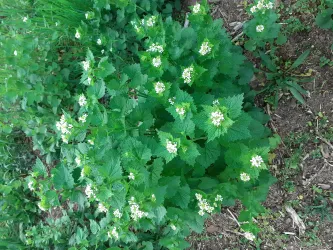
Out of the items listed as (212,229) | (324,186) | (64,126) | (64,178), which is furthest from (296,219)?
(64,126)

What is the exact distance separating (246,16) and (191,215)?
1.97m

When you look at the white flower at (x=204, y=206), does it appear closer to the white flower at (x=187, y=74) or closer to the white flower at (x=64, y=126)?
Answer: the white flower at (x=187, y=74)

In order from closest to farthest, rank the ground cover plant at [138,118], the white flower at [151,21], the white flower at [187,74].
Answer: the ground cover plant at [138,118] → the white flower at [187,74] → the white flower at [151,21]

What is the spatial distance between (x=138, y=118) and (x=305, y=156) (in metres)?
1.59

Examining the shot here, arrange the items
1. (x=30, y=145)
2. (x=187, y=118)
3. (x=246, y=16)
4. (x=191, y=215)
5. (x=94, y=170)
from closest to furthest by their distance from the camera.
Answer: (x=187, y=118) < (x=94, y=170) < (x=191, y=215) < (x=246, y=16) < (x=30, y=145)

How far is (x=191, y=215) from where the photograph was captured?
8.08ft

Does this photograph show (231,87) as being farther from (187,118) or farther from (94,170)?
(94,170)

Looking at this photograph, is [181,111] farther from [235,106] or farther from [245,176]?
[245,176]

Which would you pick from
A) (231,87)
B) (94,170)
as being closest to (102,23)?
(231,87)

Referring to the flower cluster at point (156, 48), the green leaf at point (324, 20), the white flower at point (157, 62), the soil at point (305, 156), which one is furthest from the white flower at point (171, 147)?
the green leaf at point (324, 20)

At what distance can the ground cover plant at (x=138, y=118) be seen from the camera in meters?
2.12

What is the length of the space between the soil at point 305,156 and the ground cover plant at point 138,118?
8.6 inches

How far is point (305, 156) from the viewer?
118 inches

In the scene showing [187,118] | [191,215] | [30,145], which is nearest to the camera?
[187,118]
